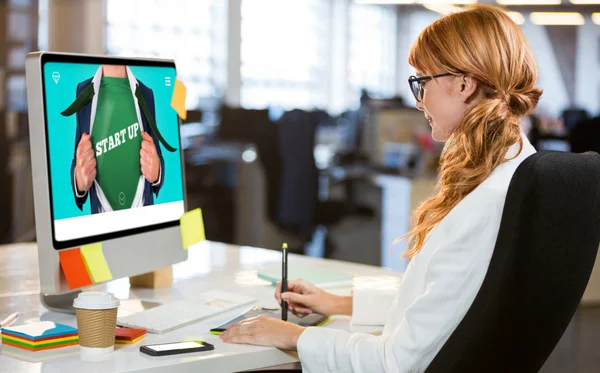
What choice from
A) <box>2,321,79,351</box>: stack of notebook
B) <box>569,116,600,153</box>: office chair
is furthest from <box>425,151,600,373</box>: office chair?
<box>569,116,600,153</box>: office chair

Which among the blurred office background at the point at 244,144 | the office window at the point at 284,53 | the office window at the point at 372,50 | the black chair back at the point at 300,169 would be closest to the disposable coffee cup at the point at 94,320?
the blurred office background at the point at 244,144

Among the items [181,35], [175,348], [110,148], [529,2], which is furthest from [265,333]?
[529,2]

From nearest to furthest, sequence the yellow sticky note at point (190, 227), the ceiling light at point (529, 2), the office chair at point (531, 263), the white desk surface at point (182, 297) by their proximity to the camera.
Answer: the office chair at point (531, 263), the white desk surface at point (182, 297), the yellow sticky note at point (190, 227), the ceiling light at point (529, 2)

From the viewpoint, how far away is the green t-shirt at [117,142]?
1507 mm

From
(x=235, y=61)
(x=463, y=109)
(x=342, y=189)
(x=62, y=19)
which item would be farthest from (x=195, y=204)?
(x=463, y=109)

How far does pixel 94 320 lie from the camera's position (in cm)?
119

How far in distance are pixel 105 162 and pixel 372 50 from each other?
37.9 ft

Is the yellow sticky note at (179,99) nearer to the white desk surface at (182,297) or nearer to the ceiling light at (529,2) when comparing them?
the white desk surface at (182,297)

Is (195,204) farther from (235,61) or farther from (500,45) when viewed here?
(500,45)

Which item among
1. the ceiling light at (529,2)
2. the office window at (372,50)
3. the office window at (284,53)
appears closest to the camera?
the office window at (284,53)

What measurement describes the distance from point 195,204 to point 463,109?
470cm

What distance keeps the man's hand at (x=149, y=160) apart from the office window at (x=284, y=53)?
7.37 m

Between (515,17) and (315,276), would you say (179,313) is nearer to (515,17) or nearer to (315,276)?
(315,276)

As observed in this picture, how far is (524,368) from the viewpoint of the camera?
3.79ft
